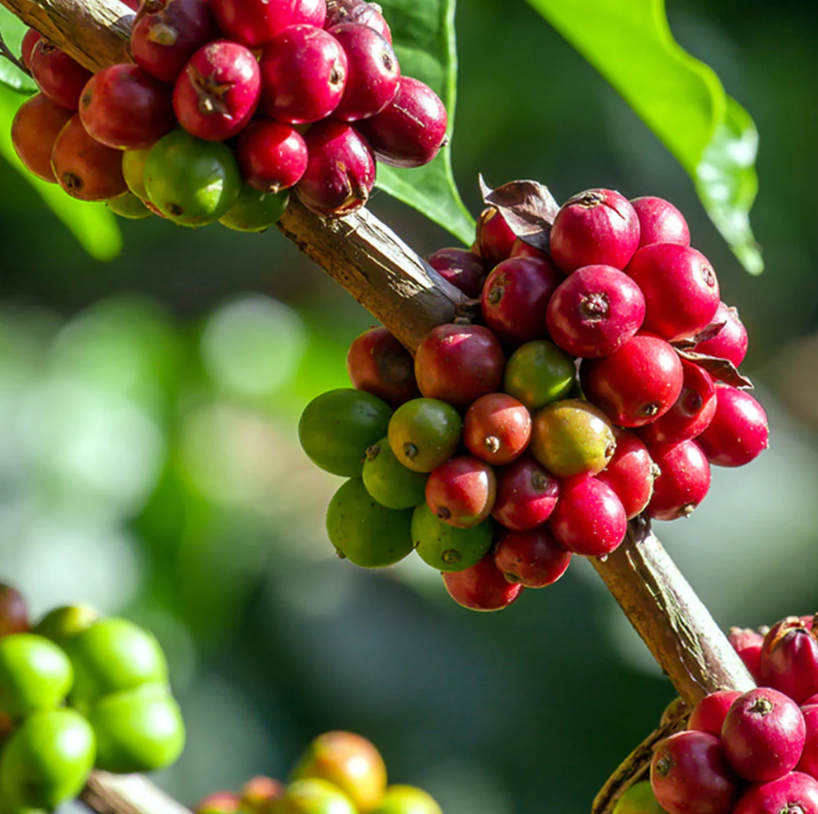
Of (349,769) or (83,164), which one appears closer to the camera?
(83,164)

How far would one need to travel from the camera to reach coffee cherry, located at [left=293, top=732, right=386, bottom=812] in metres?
1.08

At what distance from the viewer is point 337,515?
0.62 meters

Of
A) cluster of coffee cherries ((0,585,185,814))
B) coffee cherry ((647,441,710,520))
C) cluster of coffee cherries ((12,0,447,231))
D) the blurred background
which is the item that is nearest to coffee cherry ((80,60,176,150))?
cluster of coffee cherries ((12,0,447,231))

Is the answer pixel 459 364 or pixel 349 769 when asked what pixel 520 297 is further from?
pixel 349 769

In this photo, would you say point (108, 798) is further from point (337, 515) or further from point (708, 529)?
point (708, 529)

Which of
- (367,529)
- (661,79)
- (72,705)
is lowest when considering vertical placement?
(72,705)

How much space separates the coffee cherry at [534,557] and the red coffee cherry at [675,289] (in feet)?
0.42

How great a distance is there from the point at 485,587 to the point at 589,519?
0.26 ft

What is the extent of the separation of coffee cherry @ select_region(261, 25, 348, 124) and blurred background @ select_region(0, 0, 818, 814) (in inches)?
83.9

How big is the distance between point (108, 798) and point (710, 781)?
1.93ft

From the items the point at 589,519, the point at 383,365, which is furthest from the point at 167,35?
the point at 589,519

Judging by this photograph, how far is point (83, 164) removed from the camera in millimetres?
568

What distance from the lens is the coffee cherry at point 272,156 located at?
534mm

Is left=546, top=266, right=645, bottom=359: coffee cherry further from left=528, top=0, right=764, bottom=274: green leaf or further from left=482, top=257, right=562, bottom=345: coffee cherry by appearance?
left=528, top=0, right=764, bottom=274: green leaf
